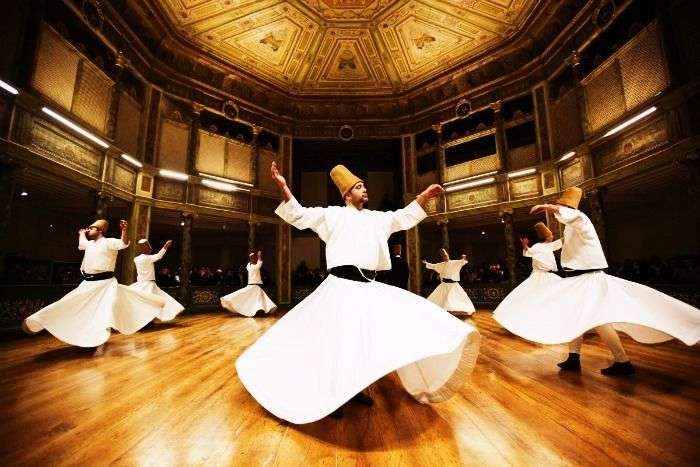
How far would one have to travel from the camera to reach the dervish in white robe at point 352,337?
1.53 m

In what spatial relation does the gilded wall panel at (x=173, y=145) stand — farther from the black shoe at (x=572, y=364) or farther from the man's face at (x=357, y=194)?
the black shoe at (x=572, y=364)

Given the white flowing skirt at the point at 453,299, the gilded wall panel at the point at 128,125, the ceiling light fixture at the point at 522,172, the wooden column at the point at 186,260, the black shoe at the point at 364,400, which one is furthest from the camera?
the ceiling light fixture at the point at 522,172

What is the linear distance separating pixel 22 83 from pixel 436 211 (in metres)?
9.91

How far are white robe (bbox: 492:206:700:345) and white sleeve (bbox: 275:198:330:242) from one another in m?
2.07

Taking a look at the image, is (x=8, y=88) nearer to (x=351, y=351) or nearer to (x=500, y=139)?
(x=351, y=351)

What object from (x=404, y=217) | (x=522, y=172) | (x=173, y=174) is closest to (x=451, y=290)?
(x=522, y=172)

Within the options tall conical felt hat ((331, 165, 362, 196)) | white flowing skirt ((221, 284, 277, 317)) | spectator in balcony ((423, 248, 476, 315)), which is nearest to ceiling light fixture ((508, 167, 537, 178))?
spectator in balcony ((423, 248, 476, 315))

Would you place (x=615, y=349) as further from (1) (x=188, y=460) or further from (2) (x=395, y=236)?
(2) (x=395, y=236)

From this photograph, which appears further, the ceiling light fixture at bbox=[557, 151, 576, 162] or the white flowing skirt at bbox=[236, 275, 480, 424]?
the ceiling light fixture at bbox=[557, 151, 576, 162]

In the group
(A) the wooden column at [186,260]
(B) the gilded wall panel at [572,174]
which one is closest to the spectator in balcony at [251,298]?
(A) the wooden column at [186,260]

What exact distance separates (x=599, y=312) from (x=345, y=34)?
9422 mm

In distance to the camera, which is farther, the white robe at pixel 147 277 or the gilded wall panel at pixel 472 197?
the gilded wall panel at pixel 472 197

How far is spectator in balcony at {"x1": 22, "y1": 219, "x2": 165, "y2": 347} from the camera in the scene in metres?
3.41

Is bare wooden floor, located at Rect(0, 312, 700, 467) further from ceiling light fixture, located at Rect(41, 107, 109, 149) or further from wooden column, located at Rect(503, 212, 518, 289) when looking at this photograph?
wooden column, located at Rect(503, 212, 518, 289)
